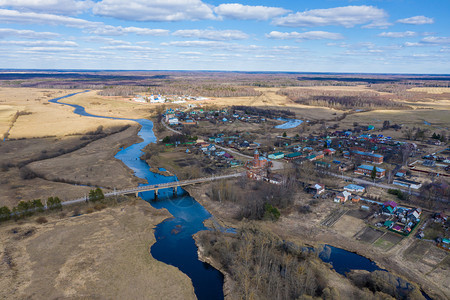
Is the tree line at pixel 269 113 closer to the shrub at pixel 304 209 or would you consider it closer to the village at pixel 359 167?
the village at pixel 359 167

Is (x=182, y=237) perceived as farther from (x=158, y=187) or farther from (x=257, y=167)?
(x=257, y=167)

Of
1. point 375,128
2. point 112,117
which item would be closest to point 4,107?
point 112,117

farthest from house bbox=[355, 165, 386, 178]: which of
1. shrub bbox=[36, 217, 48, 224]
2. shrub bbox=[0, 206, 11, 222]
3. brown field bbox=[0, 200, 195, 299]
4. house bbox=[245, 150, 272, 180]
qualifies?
shrub bbox=[0, 206, 11, 222]

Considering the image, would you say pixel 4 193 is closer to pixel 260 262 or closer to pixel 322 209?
pixel 260 262

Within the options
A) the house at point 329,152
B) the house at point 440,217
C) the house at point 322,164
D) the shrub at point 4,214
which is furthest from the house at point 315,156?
the shrub at point 4,214

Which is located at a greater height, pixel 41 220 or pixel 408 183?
pixel 408 183

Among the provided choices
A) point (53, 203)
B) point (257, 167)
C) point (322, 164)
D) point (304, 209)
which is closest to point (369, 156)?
point (322, 164)
